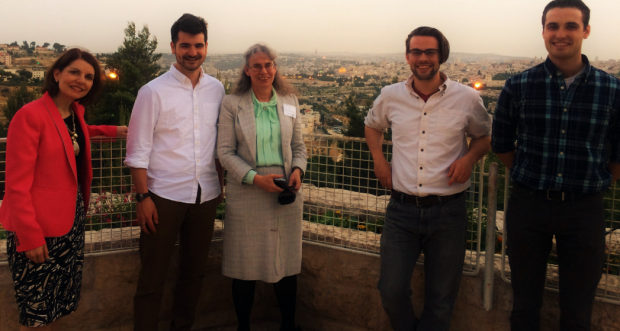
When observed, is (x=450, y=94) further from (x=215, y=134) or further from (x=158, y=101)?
(x=158, y=101)

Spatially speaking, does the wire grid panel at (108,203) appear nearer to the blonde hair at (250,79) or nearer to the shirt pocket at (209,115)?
the shirt pocket at (209,115)

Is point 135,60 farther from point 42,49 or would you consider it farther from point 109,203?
point 109,203

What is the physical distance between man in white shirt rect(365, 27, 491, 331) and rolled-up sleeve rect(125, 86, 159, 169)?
47.6 inches

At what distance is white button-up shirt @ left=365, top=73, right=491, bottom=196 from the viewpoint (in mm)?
2182

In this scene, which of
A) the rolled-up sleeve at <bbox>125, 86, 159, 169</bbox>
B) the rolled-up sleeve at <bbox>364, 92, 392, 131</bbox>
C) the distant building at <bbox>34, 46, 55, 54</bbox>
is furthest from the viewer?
the distant building at <bbox>34, 46, 55, 54</bbox>

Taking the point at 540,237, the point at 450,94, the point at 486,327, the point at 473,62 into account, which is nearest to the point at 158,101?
the point at 450,94

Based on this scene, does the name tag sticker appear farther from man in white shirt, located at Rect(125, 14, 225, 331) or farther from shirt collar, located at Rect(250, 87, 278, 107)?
man in white shirt, located at Rect(125, 14, 225, 331)

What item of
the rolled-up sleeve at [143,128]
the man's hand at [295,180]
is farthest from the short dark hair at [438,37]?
the rolled-up sleeve at [143,128]

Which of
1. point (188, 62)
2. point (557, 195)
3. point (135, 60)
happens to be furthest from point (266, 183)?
point (135, 60)

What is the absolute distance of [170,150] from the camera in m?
2.36

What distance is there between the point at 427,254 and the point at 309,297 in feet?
3.35

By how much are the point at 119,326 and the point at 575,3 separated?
303 centimetres

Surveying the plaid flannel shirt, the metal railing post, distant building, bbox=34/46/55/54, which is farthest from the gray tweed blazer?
distant building, bbox=34/46/55/54

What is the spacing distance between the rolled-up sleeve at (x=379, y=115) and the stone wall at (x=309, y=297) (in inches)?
32.4
